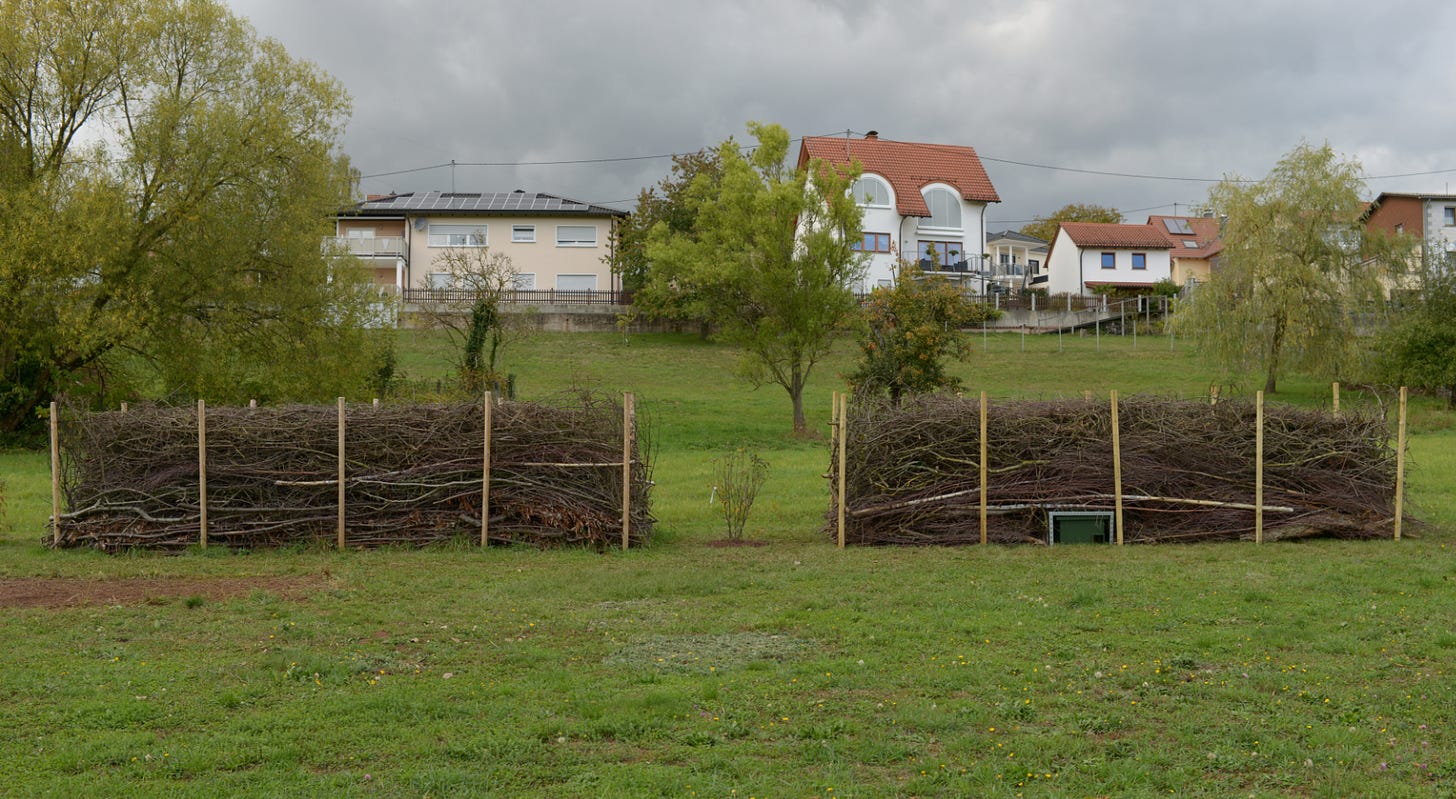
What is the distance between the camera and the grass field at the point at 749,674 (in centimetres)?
616

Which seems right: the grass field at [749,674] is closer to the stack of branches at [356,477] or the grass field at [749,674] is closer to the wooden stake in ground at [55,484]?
the stack of branches at [356,477]

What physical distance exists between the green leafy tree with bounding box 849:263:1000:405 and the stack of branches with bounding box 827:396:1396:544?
1290cm

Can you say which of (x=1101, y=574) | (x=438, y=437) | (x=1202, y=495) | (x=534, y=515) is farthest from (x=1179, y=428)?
(x=438, y=437)

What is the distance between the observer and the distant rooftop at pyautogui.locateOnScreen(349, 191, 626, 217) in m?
59.4

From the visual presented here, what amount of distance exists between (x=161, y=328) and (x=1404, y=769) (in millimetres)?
28148

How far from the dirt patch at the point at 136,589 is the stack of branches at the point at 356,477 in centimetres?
219

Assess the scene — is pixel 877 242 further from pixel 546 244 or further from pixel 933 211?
pixel 546 244

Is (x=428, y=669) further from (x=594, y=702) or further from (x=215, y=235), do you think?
(x=215, y=235)

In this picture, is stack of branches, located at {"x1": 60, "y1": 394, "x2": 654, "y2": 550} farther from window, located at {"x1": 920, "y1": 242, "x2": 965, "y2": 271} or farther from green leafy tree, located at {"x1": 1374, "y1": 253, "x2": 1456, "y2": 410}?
window, located at {"x1": 920, "y1": 242, "x2": 965, "y2": 271}

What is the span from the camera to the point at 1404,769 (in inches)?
240

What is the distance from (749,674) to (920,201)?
5331 cm

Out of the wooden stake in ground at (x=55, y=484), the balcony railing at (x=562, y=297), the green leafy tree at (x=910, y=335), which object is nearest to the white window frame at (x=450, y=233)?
the balcony railing at (x=562, y=297)

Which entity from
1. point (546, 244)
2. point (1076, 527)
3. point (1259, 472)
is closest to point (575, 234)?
point (546, 244)

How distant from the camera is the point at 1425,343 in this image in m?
36.8
